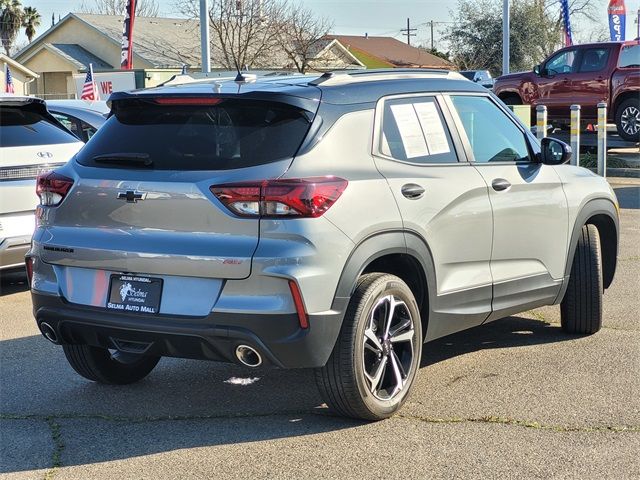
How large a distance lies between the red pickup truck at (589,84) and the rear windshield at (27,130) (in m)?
14.3

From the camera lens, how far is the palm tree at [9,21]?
3167 inches

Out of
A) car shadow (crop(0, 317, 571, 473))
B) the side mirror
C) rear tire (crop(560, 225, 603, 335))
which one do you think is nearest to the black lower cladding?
car shadow (crop(0, 317, 571, 473))

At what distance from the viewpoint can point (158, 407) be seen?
5.40m

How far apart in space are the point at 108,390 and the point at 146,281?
51.3 inches

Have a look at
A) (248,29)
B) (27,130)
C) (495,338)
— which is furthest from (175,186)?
(248,29)

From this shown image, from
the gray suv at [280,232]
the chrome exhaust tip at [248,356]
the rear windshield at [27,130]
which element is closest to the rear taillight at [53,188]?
the gray suv at [280,232]

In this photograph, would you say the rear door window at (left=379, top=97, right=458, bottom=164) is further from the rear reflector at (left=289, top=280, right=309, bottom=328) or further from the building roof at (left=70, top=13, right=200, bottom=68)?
the building roof at (left=70, top=13, right=200, bottom=68)

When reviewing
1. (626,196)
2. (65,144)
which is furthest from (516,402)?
(626,196)

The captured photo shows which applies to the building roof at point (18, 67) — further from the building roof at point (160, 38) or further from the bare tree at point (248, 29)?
the bare tree at point (248, 29)

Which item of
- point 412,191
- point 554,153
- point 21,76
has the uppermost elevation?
point 21,76

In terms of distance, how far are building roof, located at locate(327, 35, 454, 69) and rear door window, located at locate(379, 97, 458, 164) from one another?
5803 centimetres

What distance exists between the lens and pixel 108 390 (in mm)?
5734

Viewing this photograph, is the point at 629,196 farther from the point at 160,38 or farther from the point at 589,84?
the point at 160,38

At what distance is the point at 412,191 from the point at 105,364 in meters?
2.09
